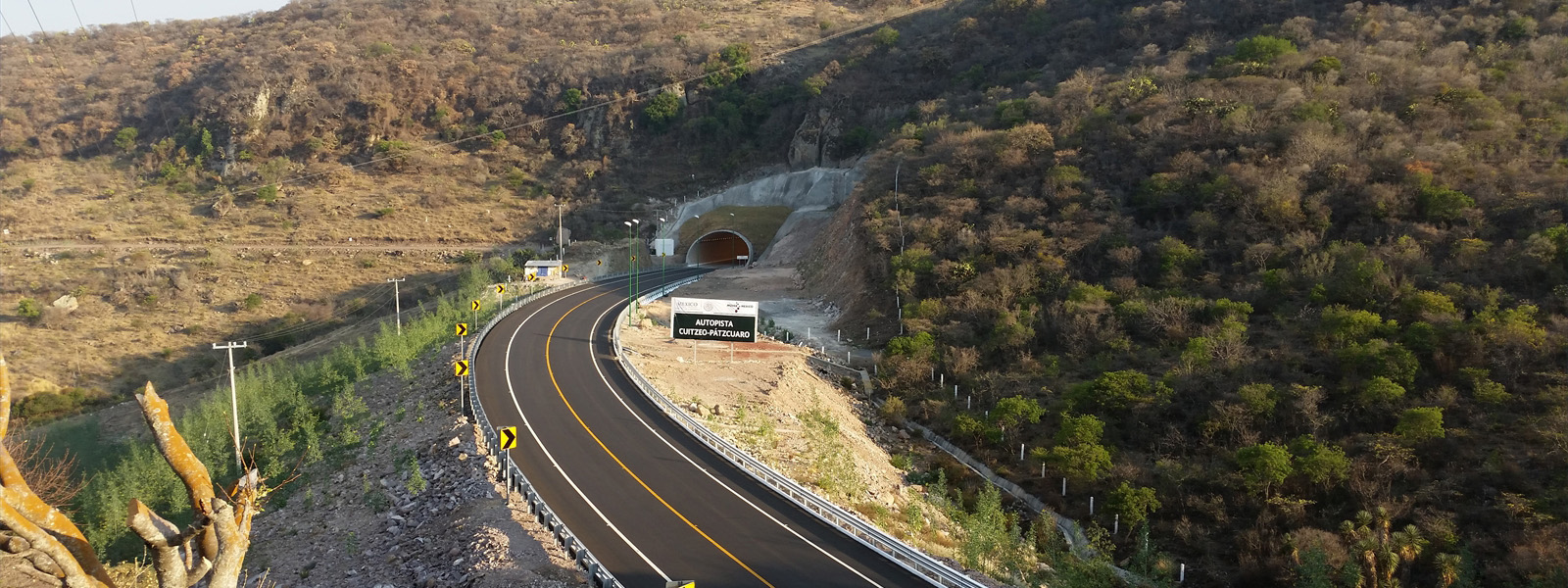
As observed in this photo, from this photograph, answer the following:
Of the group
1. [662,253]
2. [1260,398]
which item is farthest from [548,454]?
[662,253]

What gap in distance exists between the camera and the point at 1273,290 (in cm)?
3234

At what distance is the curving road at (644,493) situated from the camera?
1839cm

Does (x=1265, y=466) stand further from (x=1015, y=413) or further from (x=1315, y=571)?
(x=1015, y=413)

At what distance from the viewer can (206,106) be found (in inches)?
3856

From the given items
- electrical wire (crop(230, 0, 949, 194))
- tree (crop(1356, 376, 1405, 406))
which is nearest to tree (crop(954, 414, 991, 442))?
tree (crop(1356, 376, 1405, 406))

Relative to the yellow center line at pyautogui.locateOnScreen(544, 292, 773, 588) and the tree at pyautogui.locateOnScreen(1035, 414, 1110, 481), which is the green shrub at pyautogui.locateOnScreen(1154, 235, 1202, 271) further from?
the yellow center line at pyautogui.locateOnScreen(544, 292, 773, 588)

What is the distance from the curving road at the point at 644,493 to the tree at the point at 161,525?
949 cm

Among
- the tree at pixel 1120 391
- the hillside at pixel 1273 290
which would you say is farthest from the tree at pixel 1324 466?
the tree at pixel 1120 391

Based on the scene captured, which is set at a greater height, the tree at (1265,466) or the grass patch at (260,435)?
the tree at (1265,466)

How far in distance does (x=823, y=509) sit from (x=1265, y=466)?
12.5m

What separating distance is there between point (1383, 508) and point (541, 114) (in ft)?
305

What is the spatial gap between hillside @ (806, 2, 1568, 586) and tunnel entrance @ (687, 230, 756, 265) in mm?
17373

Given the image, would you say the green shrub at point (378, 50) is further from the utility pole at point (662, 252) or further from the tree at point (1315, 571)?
the tree at point (1315, 571)

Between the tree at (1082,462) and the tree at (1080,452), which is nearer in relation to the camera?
the tree at (1082,462)
